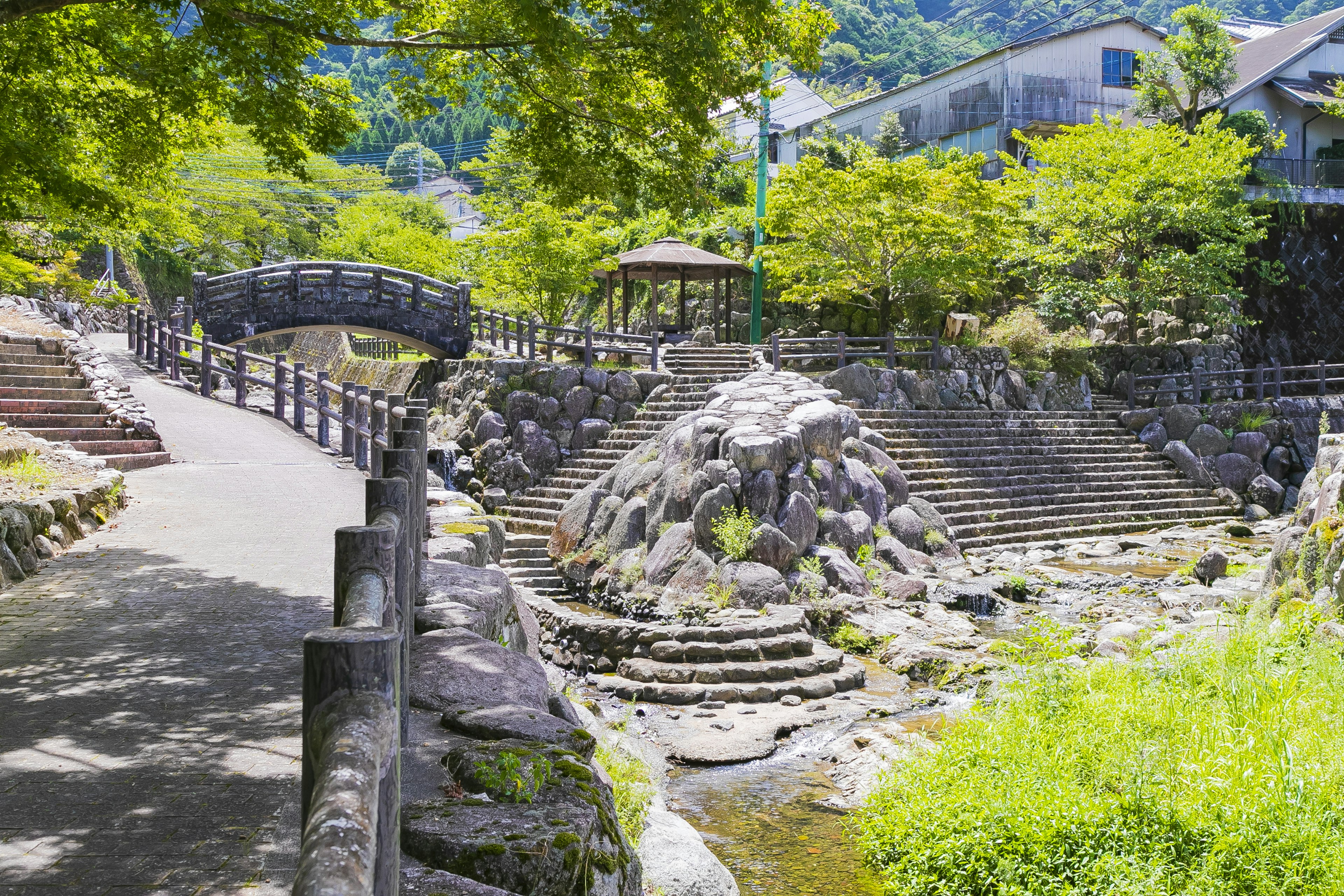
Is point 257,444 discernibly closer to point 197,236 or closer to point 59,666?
point 59,666

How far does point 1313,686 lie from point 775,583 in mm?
7246

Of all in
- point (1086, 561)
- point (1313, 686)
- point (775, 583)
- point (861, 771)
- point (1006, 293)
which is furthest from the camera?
point (1006, 293)

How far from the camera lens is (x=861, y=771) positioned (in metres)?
8.49

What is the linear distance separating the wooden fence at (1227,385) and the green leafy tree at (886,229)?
482cm

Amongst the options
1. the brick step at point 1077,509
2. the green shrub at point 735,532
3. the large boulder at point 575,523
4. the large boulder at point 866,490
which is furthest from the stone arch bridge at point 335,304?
the brick step at point 1077,509

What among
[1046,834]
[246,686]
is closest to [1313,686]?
[1046,834]

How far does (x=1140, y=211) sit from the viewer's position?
2517 cm

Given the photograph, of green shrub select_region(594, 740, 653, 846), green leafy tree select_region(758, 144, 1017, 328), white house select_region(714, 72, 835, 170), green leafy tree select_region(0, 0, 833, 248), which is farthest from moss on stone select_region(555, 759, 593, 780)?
white house select_region(714, 72, 835, 170)

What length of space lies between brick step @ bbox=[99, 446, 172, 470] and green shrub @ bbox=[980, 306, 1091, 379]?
18571 millimetres

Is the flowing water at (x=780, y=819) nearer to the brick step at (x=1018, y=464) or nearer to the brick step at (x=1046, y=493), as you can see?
the brick step at (x=1046, y=493)

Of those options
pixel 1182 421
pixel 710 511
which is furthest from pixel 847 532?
pixel 1182 421

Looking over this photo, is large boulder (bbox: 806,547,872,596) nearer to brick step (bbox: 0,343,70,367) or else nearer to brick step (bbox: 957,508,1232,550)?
brick step (bbox: 957,508,1232,550)

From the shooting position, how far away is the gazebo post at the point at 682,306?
1070 inches

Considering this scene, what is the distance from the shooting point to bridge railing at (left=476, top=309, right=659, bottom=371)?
72.6ft
